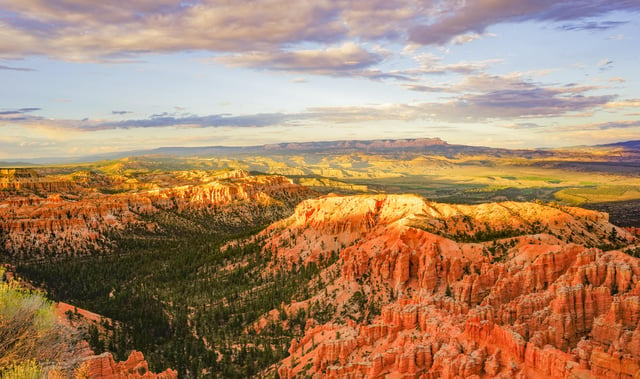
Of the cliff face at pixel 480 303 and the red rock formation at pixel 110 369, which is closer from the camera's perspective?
the cliff face at pixel 480 303

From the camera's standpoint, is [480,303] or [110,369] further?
[480,303]

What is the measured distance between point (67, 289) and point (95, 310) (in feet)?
88.4

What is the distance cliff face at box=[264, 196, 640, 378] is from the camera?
37.4m

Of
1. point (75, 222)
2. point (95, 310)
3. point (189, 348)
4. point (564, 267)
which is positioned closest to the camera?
point (564, 267)

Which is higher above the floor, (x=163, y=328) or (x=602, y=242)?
(x=602, y=242)

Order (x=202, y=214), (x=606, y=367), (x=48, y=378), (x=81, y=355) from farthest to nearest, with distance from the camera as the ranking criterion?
(x=202, y=214)
(x=81, y=355)
(x=606, y=367)
(x=48, y=378)

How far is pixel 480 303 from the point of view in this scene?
5769 cm

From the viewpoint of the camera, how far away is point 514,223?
95500 mm

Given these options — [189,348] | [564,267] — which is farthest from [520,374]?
[189,348]

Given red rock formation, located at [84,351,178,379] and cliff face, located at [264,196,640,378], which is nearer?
cliff face, located at [264,196,640,378]

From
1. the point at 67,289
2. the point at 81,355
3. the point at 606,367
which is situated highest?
the point at 606,367

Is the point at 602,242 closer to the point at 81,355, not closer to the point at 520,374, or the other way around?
the point at 520,374

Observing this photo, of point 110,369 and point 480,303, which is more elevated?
point 110,369

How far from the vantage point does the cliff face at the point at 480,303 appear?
37.4 meters
